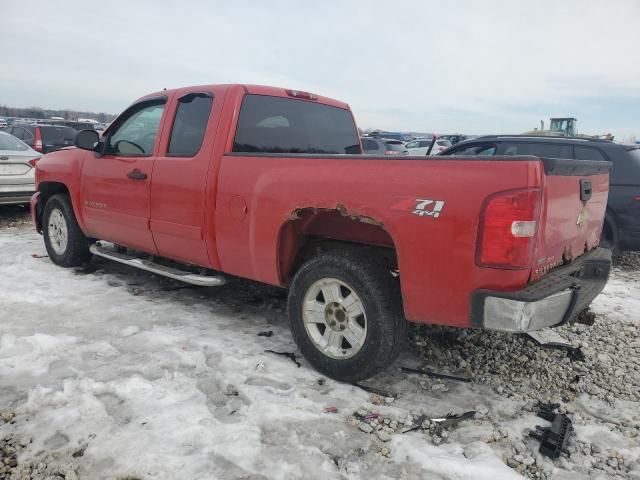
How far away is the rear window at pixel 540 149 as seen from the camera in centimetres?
649

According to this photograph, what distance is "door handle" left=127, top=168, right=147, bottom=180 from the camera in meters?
4.32

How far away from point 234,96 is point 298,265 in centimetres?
144

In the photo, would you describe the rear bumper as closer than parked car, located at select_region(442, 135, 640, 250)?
No

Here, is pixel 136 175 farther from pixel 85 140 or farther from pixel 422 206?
pixel 422 206

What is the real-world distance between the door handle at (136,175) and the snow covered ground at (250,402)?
116 centimetres

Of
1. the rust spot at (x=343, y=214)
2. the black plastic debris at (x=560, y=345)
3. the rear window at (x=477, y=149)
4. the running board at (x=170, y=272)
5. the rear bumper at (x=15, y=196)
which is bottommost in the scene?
the black plastic debris at (x=560, y=345)

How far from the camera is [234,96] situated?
385cm

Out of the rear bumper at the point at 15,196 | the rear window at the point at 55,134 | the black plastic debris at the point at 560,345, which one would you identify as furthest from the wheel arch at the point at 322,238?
the rear window at the point at 55,134

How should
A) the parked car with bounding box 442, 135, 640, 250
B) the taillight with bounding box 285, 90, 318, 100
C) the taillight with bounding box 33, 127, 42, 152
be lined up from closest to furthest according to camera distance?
the taillight with bounding box 285, 90, 318, 100, the parked car with bounding box 442, 135, 640, 250, the taillight with bounding box 33, 127, 42, 152

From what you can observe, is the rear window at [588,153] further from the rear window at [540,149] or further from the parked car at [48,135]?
the parked car at [48,135]

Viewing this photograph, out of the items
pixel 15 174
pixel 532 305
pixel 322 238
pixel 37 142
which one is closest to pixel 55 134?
pixel 37 142

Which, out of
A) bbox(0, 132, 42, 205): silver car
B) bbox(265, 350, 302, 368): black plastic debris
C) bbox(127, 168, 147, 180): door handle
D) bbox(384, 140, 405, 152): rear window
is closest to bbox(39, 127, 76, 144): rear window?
bbox(0, 132, 42, 205): silver car

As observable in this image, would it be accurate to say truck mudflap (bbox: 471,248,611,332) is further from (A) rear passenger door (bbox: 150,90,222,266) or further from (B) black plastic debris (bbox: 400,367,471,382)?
(A) rear passenger door (bbox: 150,90,222,266)

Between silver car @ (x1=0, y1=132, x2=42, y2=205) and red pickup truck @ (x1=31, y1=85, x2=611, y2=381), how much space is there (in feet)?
13.4
